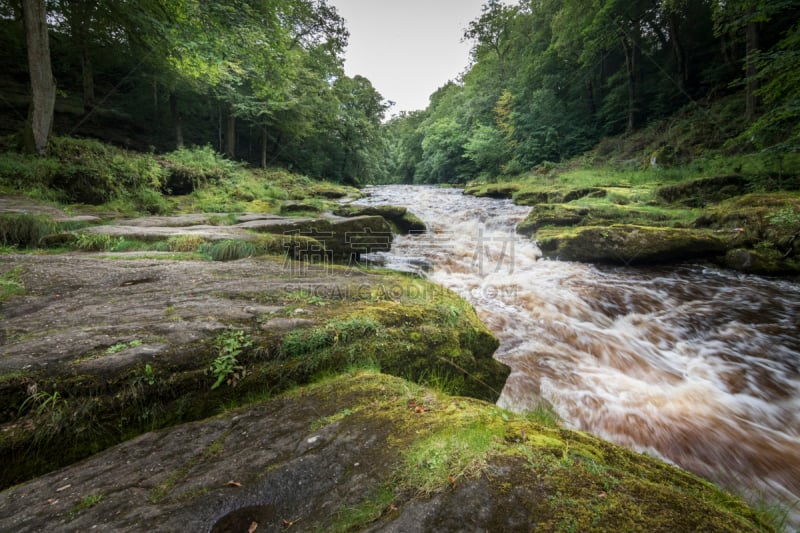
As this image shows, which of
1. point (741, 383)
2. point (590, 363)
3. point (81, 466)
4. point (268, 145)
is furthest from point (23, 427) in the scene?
point (268, 145)

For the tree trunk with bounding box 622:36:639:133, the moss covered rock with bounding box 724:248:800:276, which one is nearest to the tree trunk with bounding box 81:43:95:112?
the moss covered rock with bounding box 724:248:800:276

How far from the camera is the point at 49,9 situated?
12.9m

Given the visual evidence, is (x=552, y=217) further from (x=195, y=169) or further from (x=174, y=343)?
(x=195, y=169)

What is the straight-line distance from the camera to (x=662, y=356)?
4395 millimetres

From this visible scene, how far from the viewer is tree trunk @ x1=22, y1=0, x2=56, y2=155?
8.01 meters

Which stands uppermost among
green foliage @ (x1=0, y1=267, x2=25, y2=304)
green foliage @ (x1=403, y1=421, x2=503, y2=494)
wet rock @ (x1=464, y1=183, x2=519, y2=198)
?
wet rock @ (x1=464, y1=183, x2=519, y2=198)

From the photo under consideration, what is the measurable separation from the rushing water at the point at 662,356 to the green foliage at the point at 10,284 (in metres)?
4.77

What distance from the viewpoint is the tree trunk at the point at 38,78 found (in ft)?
26.3

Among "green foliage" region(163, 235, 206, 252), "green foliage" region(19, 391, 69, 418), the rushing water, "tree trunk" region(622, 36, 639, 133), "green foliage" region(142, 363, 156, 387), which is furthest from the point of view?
"tree trunk" region(622, 36, 639, 133)

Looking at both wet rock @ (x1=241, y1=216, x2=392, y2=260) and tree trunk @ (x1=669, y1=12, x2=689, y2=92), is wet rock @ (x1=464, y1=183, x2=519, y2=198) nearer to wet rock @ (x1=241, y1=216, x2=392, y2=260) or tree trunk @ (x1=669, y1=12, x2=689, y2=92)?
tree trunk @ (x1=669, y1=12, x2=689, y2=92)

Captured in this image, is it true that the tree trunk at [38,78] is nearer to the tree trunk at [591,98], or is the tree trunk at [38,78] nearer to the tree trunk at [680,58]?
the tree trunk at [680,58]

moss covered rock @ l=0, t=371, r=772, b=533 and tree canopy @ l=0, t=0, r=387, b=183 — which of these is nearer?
moss covered rock @ l=0, t=371, r=772, b=533

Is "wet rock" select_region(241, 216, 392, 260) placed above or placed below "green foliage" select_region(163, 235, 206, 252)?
above

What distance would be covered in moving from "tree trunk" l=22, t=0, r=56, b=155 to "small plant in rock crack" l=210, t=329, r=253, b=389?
10.8 meters
